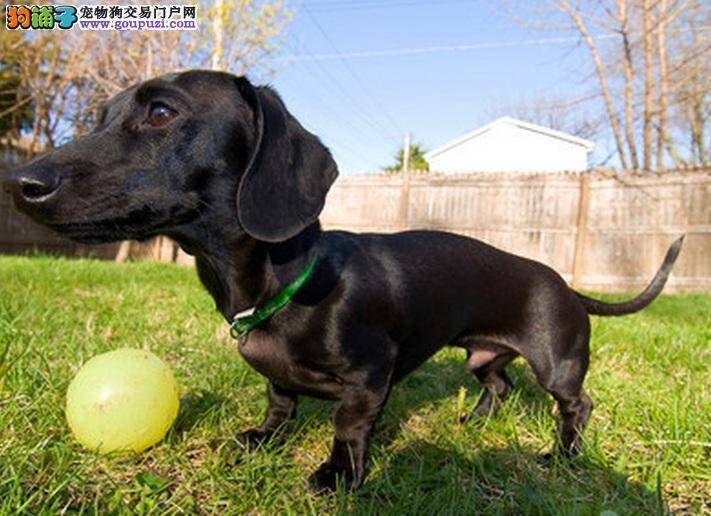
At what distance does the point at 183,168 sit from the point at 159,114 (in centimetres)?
18

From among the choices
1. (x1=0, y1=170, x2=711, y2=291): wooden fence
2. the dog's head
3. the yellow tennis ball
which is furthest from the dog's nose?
(x1=0, y1=170, x2=711, y2=291): wooden fence

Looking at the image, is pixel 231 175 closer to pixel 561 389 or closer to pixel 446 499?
pixel 446 499

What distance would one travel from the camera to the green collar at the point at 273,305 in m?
1.88

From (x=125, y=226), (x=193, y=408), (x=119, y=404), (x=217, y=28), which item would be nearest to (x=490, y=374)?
(x=193, y=408)

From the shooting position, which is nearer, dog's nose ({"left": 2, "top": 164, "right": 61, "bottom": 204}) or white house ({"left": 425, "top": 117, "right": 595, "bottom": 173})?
dog's nose ({"left": 2, "top": 164, "right": 61, "bottom": 204})

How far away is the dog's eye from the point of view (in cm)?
174

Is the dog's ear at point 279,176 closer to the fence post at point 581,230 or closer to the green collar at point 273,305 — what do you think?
the green collar at point 273,305

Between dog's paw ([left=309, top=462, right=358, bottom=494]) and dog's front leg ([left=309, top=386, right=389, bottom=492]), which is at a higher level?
dog's front leg ([left=309, top=386, right=389, bottom=492])

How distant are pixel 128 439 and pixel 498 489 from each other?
1.21 metres

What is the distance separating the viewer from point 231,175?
1827 mm

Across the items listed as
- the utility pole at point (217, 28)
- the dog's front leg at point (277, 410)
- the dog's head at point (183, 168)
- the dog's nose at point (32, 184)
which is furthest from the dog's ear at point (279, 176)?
the utility pole at point (217, 28)

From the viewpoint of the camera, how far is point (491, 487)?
196 cm

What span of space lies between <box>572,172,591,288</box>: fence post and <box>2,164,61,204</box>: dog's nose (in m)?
9.68

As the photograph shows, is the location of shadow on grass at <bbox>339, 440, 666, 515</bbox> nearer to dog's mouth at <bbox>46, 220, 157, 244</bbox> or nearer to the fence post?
dog's mouth at <bbox>46, 220, 157, 244</bbox>
